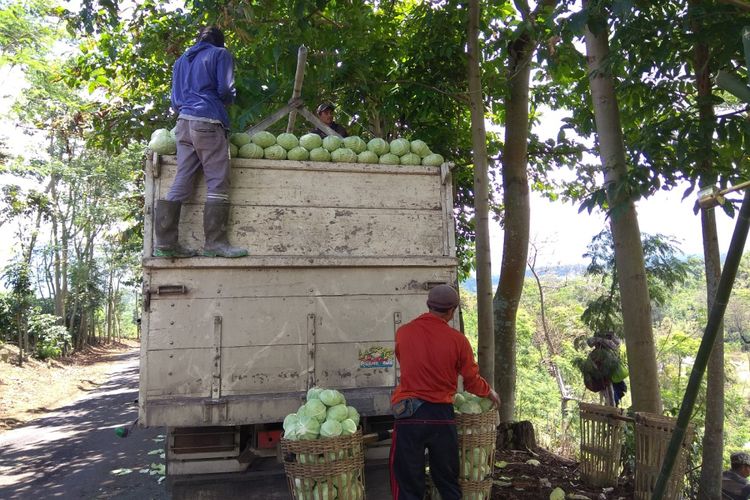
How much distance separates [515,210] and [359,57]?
2892 millimetres

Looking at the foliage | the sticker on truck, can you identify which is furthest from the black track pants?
the foliage

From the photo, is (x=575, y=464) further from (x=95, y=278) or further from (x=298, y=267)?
(x=95, y=278)

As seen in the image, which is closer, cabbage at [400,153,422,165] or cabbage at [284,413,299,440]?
cabbage at [284,413,299,440]

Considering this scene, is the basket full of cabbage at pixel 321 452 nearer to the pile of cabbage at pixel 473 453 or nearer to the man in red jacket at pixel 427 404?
the man in red jacket at pixel 427 404

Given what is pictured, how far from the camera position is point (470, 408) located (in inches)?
154

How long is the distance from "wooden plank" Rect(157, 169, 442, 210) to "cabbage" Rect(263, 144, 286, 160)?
199 mm

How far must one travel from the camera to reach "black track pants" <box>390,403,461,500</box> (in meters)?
3.53

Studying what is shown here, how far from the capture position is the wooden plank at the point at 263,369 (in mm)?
3697

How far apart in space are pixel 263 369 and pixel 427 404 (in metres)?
1.14

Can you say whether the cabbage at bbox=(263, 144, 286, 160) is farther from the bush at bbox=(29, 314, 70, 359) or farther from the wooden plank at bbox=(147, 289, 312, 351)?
the bush at bbox=(29, 314, 70, 359)

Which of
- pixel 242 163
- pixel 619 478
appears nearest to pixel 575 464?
pixel 619 478

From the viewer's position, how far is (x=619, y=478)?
518 cm

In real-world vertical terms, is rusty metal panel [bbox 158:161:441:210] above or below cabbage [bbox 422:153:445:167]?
below

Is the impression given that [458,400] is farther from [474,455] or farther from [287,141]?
[287,141]
